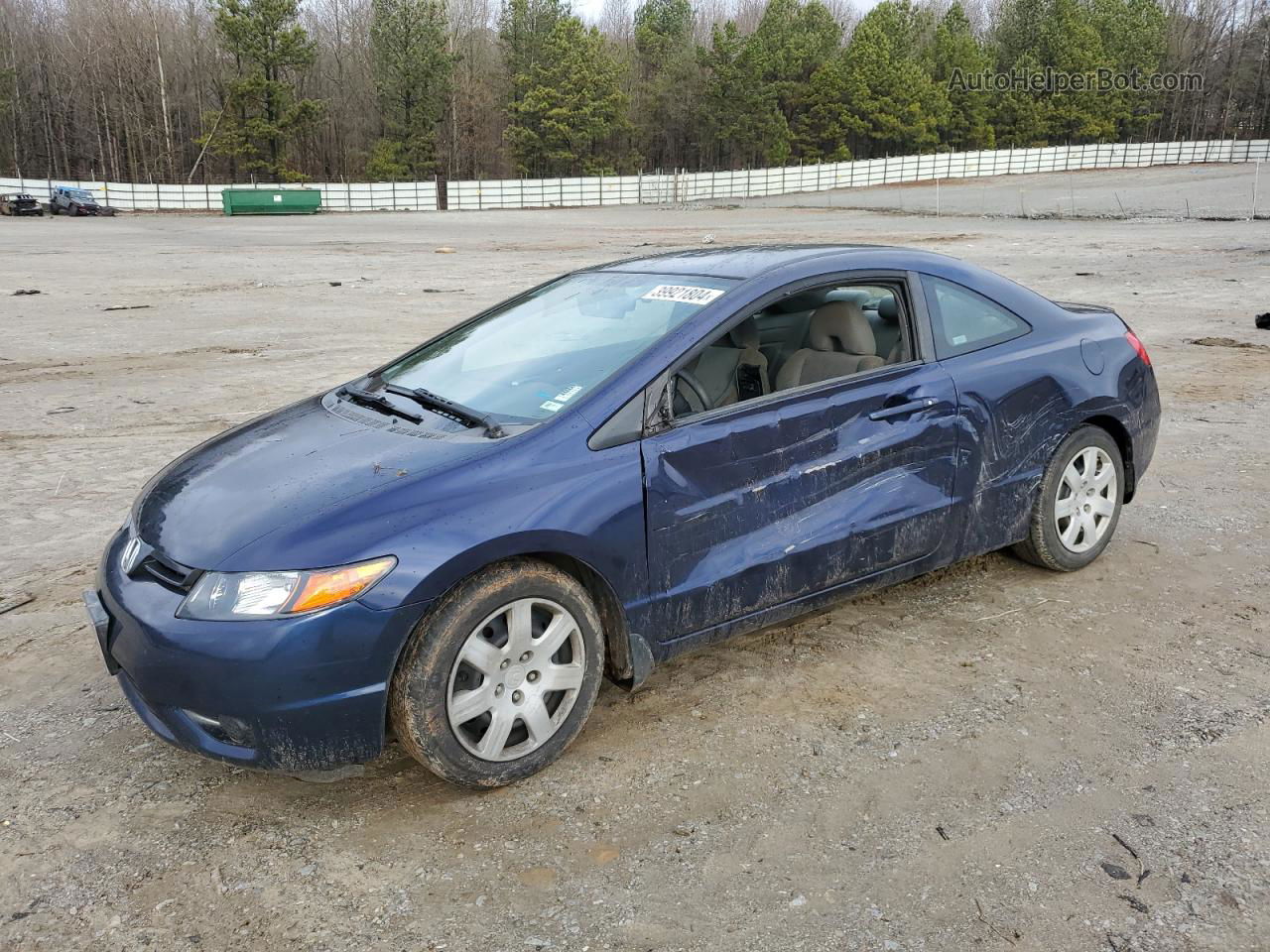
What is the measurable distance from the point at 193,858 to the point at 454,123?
8010 centimetres

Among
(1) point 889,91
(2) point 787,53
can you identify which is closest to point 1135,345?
(2) point 787,53

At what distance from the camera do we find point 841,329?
4109 mm

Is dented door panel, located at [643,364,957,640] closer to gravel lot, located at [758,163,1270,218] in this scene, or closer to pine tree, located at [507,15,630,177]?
gravel lot, located at [758,163,1270,218]

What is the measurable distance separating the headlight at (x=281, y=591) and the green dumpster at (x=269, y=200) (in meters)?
53.9

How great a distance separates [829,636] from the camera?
13.6 ft

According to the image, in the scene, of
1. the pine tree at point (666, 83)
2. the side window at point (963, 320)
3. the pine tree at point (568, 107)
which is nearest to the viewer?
the side window at point (963, 320)

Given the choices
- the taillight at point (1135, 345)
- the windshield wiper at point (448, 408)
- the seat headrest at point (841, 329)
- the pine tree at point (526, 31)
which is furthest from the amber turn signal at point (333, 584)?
the pine tree at point (526, 31)

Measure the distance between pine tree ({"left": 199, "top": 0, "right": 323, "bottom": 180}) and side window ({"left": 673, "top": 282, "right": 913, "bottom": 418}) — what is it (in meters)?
70.1

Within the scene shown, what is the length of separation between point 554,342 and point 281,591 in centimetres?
155

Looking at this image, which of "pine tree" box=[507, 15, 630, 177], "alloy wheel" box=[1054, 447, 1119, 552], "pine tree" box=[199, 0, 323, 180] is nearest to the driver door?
"alloy wheel" box=[1054, 447, 1119, 552]

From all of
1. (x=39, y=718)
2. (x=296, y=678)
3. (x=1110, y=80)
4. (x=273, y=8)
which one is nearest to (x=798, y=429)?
(x=296, y=678)

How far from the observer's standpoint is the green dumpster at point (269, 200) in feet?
170

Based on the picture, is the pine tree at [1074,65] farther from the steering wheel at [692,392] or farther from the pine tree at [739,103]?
the steering wheel at [692,392]

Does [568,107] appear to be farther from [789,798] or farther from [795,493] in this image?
[789,798]
